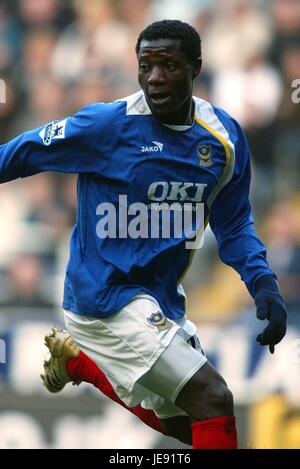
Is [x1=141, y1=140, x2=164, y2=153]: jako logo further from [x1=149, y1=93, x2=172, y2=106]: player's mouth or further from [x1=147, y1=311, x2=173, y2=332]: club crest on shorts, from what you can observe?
[x1=147, y1=311, x2=173, y2=332]: club crest on shorts

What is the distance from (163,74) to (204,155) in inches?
15.6

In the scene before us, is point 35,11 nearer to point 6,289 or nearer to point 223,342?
point 6,289

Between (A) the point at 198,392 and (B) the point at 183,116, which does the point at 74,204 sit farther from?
(A) the point at 198,392

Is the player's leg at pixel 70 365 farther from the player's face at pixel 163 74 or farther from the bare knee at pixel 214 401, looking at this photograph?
the player's face at pixel 163 74

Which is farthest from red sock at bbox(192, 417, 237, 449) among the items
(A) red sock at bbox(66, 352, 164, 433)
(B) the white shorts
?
(A) red sock at bbox(66, 352, 164, 433)

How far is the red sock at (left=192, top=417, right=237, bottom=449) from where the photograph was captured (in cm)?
414

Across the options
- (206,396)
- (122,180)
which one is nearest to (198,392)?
(206,396)

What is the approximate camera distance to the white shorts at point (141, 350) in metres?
4.20

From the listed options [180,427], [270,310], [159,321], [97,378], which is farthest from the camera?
[97,378]

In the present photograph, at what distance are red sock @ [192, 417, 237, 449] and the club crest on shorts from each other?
15.1 inches

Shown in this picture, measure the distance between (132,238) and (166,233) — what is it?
0.47 feet

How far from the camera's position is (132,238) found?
170 inches

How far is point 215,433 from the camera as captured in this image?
4.14 metres
